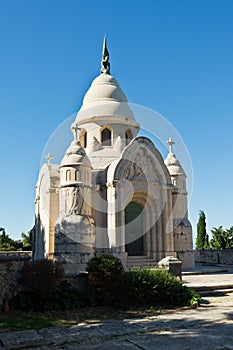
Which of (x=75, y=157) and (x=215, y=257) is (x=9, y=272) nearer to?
(x=75, y=157)

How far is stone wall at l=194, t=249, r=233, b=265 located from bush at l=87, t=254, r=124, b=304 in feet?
52.1

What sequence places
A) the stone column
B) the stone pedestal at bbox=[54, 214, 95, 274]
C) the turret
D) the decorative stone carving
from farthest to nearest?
the decorative stone carving → the turret → the stone column → the stone pedestal at bbox=[54, 214, 95, 274]

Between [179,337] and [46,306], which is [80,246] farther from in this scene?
[179,337]

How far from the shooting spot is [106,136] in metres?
24.0

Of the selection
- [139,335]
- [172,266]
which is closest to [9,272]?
[139,335]

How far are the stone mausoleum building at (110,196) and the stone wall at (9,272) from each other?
634 cm

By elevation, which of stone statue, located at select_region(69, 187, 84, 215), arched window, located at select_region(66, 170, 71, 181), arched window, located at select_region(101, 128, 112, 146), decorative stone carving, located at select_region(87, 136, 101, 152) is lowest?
stone statue, located at select_region(69, 187, 84, 215)

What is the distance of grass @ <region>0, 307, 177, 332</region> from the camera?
8611mm

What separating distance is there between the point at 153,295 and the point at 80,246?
6.92m

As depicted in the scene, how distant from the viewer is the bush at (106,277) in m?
11.1

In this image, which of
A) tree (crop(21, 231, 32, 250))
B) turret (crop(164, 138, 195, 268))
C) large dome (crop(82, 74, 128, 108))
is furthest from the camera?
tree (crop(21, 231, 32, 250))

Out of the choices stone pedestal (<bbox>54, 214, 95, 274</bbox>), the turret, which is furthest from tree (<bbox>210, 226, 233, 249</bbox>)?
stone pedestal (<bbox>54, 214, 95, 274</bbox>)

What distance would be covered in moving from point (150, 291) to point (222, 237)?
64.6 feet

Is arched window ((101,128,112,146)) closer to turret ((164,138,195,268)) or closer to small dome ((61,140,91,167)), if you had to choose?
turret ((164,138,195,268))
